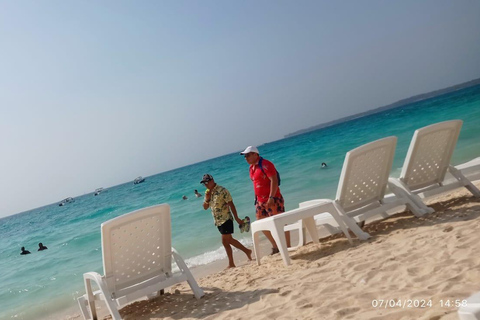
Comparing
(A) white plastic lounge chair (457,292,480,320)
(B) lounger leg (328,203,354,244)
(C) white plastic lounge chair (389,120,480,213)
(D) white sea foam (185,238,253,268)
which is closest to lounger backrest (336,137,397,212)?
(B) lounger leg (328,203,354,244)

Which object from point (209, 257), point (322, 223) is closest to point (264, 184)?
point (322, 223)

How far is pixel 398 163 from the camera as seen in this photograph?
1684 cm

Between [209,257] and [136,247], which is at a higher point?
[136,247]

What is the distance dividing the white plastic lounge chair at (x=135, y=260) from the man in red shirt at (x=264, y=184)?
5.11 feet

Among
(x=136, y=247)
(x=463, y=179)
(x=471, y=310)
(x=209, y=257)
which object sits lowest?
(x=209, y=257)

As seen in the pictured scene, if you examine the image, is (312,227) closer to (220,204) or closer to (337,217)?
(337,217)

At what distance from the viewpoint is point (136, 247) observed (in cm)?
469

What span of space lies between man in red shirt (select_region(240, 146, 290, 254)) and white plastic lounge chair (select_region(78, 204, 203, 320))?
5.11 ft

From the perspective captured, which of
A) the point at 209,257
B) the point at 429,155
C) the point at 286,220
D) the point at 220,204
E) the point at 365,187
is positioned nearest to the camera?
the point at 286,220

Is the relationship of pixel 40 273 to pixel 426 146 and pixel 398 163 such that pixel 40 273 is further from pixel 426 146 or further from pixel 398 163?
pixel 398 163

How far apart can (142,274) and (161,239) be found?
40 cm

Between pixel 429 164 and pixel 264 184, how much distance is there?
2102 millimetres
